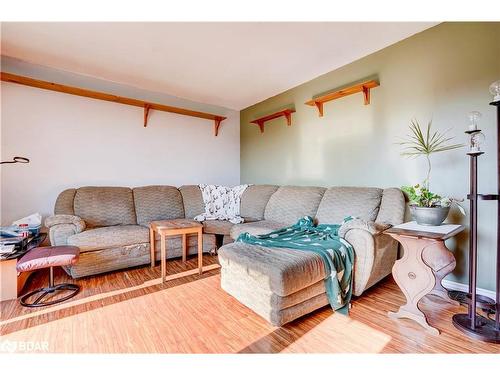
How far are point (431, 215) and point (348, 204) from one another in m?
0.81

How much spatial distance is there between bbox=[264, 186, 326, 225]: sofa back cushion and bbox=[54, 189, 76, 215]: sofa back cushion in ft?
7.56

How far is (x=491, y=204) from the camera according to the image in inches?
73.7

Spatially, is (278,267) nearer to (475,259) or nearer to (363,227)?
(363,227)

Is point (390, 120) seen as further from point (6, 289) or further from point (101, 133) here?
point (6, 289)

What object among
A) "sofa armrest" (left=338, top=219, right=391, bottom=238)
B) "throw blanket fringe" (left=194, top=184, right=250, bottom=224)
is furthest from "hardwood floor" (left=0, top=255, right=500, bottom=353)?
"throw blanket fringe" (left=194, top=184, right=250, bottom=224)

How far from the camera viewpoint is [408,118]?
2.33 m

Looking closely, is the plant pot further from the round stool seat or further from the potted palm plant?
the round stool seat

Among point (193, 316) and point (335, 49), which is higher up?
point (335, 49)

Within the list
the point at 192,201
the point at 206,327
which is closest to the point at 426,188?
the point at 206,327

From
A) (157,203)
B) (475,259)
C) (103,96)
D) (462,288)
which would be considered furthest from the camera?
(157,203)

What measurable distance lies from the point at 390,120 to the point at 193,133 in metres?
2.80

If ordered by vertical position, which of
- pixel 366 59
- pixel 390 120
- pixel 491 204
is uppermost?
pixel 366 59
